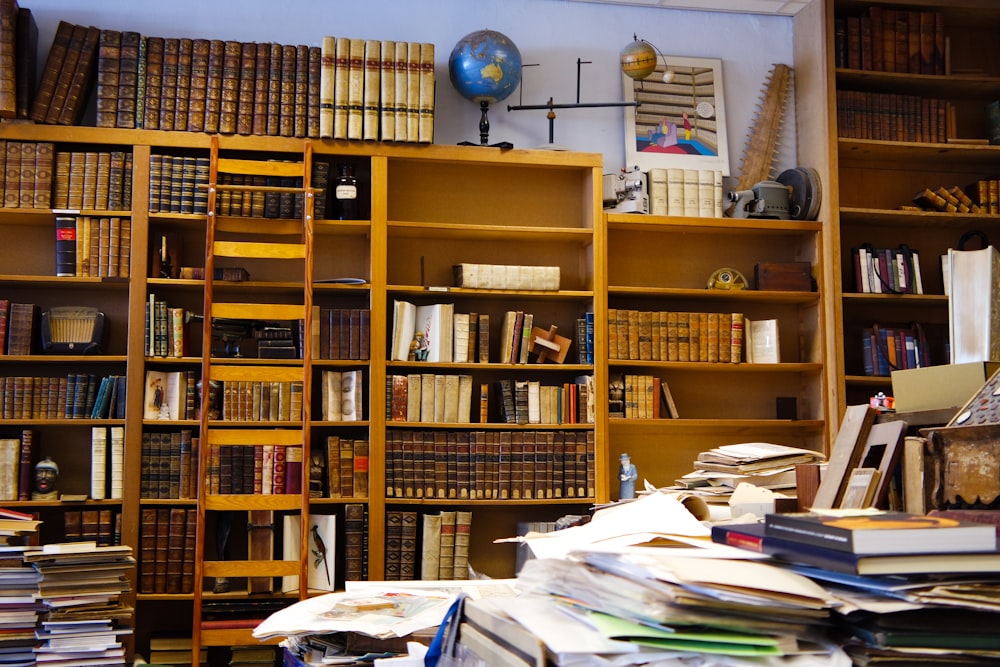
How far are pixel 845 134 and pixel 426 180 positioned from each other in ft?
6.61

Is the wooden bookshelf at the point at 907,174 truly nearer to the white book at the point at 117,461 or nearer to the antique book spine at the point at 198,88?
the antique book spine at the point at 198,88

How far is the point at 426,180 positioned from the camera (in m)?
4.98

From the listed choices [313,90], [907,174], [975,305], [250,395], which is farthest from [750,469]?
[907,174]

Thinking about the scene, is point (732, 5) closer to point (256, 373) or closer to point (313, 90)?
point (313, 90)

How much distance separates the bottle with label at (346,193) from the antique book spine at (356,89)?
0.55 ft

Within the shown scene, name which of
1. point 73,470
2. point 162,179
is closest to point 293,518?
point 73,470

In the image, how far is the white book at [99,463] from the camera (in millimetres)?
4395

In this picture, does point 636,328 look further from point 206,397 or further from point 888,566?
point 888,566

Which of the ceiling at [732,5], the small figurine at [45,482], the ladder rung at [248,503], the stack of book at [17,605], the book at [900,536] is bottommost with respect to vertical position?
the stack of book at [17,605]

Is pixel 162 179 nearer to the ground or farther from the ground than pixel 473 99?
nearer to the ground

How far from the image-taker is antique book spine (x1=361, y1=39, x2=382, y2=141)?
464cm

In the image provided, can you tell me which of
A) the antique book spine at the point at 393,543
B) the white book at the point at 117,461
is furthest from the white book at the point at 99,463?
the antique book spine at the point at 393,543

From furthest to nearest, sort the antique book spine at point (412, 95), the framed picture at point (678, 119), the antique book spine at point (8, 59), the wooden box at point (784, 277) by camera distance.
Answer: the framed picture at point (678, 119)
the wooden box at point (784, 277)
the antique book spine at point (412, 95)
the antique book spine at point (8, 59)

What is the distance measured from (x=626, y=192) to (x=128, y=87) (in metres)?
2.26
